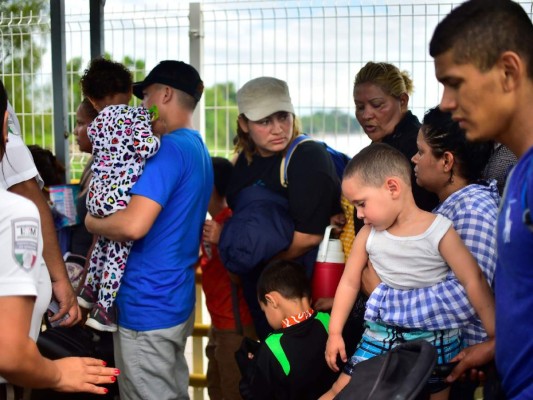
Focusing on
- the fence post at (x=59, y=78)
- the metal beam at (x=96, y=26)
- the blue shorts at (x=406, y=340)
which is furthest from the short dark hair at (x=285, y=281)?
the metal beam at (x=96, y=26)

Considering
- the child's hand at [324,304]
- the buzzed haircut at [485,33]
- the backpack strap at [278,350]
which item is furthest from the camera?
the child's hand at [324,304]

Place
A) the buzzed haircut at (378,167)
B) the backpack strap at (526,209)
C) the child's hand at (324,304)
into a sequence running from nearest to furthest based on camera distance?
the backpack strap at (526,209) < the buzzed haircut at (378,167) < the child's hand at (324,304)

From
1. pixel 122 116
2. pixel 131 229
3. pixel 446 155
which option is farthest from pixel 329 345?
pixel 122 116

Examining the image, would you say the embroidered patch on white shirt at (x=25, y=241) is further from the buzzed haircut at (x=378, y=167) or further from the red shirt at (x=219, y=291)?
the red shirt at (x=219, y=291)

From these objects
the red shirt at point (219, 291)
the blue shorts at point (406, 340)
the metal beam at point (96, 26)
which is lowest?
the red shirt at point (219, 291)

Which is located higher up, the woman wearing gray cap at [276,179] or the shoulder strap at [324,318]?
the woman wearing gray cap at [276,179]

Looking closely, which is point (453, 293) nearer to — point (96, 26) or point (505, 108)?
point (505, 108)

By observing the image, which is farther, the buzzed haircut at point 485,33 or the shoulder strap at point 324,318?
the shoulder strap at point 324,318

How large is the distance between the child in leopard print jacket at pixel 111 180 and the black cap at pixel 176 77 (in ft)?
0.99

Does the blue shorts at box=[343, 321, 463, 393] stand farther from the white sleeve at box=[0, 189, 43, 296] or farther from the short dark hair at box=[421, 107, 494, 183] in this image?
the white sleeve at box=[0, 189, 43, 296]

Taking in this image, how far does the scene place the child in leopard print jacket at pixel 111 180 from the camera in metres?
3.36

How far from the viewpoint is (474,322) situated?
2725 mm

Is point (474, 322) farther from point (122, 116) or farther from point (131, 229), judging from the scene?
point (122, 116)

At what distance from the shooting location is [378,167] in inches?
105
